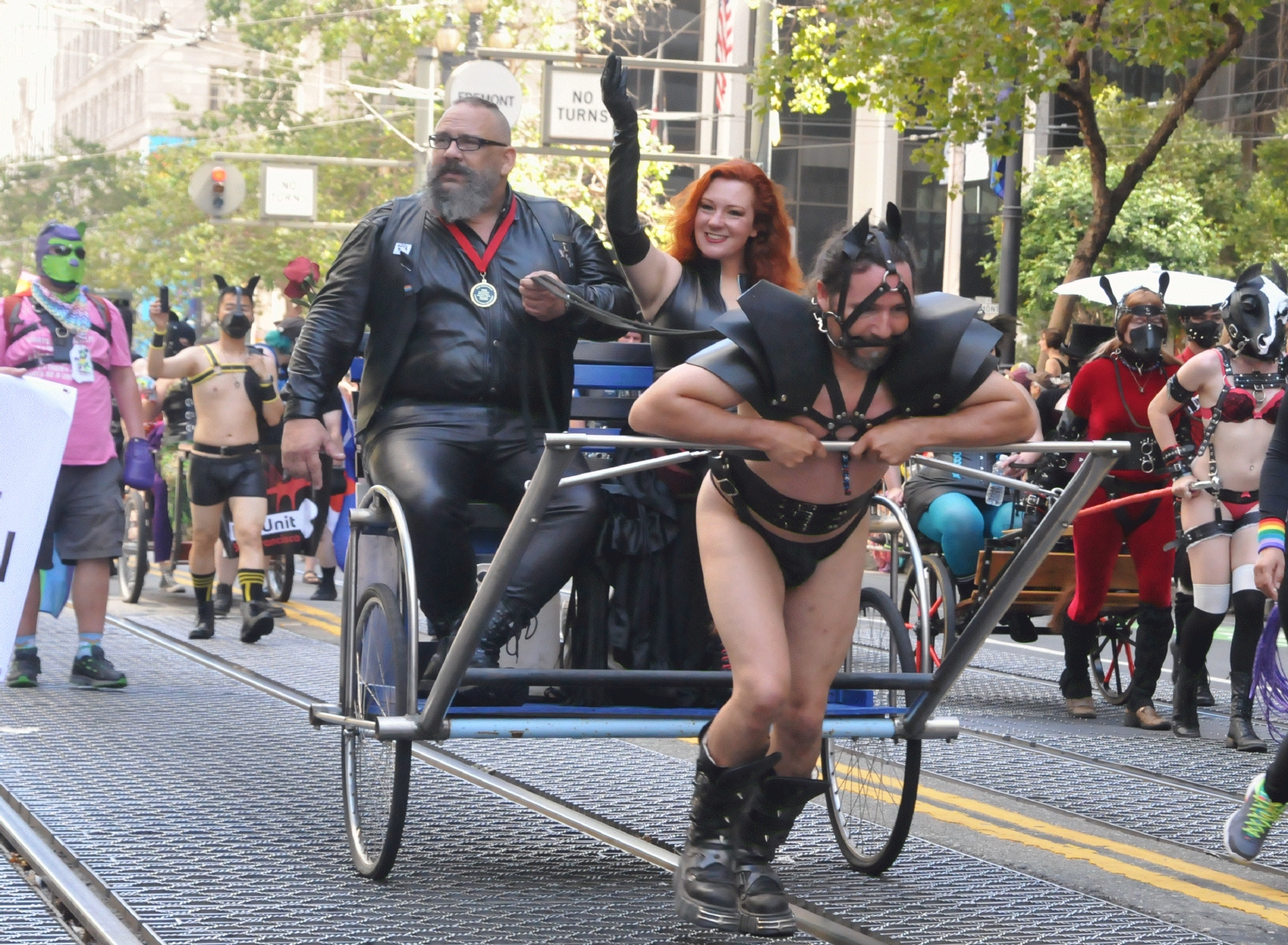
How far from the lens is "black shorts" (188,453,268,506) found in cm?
1212

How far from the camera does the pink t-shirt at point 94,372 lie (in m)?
9.15

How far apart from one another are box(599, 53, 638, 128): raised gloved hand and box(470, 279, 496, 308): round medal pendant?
0.72 metres

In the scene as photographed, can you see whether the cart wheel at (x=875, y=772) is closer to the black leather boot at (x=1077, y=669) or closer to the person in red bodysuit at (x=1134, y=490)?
the person in red bodysuit at (x=1134, y=490)

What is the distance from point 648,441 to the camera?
429cm

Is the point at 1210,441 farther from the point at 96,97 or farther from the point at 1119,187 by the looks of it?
the point at 96,97

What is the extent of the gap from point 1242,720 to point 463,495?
4.21 metres

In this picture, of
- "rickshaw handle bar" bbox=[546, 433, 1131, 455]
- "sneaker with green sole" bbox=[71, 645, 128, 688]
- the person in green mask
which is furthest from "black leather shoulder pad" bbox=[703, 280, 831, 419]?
"sneaker with green sole" bbox=[71, 645, 128, 688]

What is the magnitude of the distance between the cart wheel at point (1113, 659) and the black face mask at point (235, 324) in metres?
5.65

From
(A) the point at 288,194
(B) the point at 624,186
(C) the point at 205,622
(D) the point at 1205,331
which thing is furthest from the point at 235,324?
(A) the point at 288,194

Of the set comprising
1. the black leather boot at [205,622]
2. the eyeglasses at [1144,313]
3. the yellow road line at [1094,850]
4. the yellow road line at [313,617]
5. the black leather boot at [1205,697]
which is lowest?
the yellow road line at [313,617]

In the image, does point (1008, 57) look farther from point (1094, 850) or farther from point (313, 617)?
point (1094, 850)

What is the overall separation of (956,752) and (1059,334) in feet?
26.0

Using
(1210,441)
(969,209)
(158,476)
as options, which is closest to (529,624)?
(1210,441)

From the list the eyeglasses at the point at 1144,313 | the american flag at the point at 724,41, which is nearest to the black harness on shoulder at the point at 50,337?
Result: the eyeglasses at the point at 1144,313
